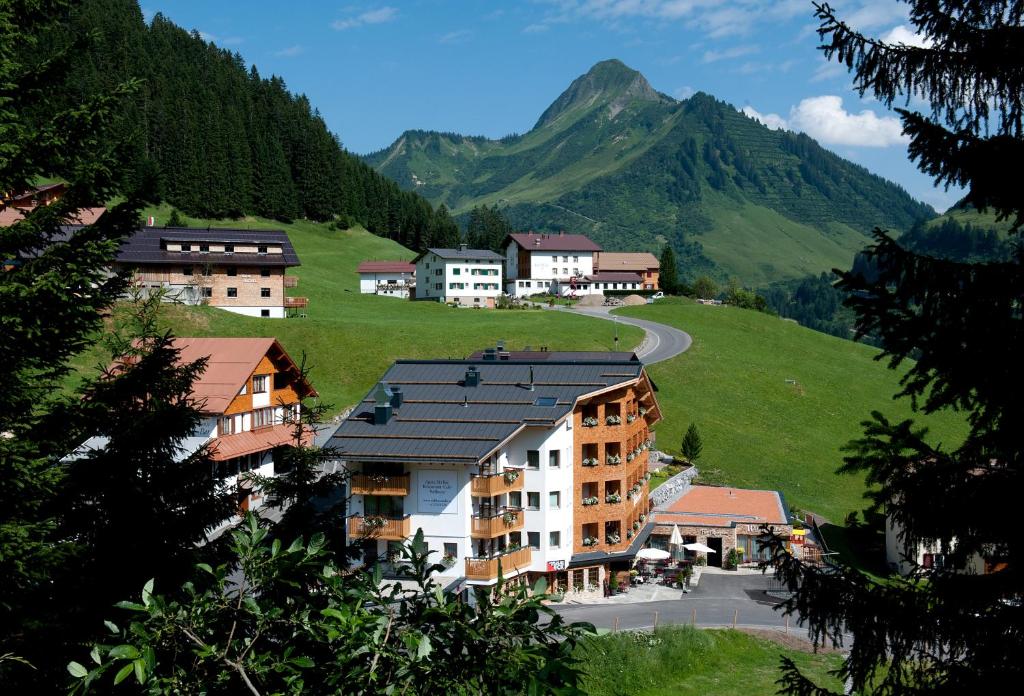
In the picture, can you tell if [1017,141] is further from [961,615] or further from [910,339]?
[961,615]

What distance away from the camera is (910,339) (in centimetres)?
855

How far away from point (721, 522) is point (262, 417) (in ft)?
97.5

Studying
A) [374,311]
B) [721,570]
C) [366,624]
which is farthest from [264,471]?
[374,311]

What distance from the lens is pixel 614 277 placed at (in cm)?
15475

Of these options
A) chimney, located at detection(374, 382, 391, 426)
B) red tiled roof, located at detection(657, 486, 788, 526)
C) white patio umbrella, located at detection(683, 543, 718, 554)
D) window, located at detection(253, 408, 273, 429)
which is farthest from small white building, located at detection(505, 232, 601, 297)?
chimney, located at detection(374, 382, 391, 426)

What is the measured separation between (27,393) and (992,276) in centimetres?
1459

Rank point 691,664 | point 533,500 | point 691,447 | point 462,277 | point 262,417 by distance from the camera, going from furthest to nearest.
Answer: point 462,277, point 691,447, point 262,417, point 533,500, point 691,664

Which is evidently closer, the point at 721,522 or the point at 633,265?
the point at 721,522

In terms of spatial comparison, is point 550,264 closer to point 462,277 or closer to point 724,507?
point 462,277

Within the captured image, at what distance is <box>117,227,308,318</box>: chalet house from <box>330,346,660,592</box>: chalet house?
44.9m

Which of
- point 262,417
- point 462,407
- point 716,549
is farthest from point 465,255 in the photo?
point 462,407

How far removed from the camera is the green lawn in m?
32.3

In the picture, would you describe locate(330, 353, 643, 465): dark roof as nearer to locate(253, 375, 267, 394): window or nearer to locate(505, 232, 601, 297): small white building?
locate(253, 375, 267, 394): window

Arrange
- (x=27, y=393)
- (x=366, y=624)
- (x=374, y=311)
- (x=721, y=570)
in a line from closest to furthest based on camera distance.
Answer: (x=366, y=624) → (x=27, y=393) → (x=721, y=570) → (x=374, y=311)
